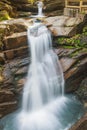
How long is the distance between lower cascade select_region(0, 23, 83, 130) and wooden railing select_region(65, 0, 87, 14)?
308cm

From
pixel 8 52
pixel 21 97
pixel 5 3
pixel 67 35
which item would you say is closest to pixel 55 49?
pixel 67 35

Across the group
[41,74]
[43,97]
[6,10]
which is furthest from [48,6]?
[43,97]

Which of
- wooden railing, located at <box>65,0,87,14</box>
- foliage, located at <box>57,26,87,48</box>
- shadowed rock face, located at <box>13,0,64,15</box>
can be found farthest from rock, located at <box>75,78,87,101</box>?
shadowed rock face, located at <box>13,0,64,15</box>

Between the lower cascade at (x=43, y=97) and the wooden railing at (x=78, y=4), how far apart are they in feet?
10.1

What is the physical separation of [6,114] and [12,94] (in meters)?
0.83

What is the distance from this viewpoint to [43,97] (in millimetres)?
11781

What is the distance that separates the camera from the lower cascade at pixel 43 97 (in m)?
10.4

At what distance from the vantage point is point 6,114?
10953 millimetres

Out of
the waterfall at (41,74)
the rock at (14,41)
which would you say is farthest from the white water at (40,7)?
the rock at (14,41)

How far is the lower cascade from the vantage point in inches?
411

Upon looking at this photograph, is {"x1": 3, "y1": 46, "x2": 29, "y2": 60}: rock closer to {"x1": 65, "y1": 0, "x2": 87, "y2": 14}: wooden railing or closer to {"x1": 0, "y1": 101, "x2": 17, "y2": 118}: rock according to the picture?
{"x1": 0, "y1": 101, "x2": 17, "y2": 118}: rock

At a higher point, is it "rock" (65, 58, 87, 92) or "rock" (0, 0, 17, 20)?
"rock" (0, 0, 17, 20)

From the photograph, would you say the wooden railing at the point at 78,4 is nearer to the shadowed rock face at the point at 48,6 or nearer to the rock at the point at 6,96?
the shadowed rock face at the point at 48,6

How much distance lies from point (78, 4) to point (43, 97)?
7209 mm
